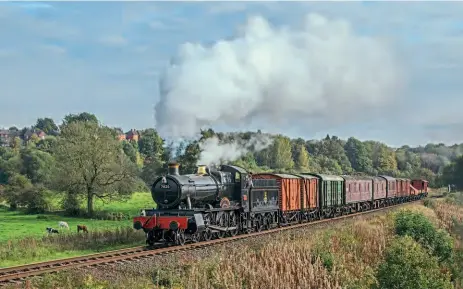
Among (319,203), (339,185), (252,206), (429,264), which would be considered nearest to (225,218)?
(252,206)

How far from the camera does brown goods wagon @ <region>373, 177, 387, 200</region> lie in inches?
2021

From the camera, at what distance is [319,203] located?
121 ft

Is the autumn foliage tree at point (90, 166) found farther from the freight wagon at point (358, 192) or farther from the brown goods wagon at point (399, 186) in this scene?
the brown goods wagon at point (399, 186)

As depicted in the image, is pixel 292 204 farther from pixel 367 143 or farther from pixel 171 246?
pixel 367 143

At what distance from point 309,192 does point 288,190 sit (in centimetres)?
417

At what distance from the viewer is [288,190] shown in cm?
3108

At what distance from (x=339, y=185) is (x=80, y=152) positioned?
21.2 meters

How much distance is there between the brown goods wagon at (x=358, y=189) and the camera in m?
42.6

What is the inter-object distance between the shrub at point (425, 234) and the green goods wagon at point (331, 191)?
7.63 metres

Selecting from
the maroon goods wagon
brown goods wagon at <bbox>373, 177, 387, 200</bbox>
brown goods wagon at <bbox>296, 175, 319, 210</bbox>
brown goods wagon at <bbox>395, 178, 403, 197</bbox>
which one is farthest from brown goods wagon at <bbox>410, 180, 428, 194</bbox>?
brown goods wagon at <bbox>296, 175, 319, 210</bbox>

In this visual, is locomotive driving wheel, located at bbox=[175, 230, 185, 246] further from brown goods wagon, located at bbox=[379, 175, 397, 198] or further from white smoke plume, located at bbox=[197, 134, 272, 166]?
brown goods wagon, located at bbox=[379, 175, 397, 198]

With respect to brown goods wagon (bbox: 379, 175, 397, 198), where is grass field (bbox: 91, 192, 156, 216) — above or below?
below

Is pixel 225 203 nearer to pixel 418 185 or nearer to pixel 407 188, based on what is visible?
pixel 407 188

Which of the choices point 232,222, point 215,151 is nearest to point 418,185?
point 215,151
